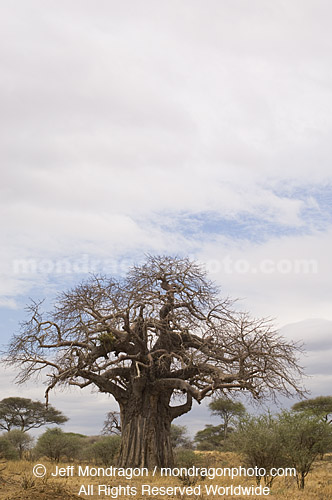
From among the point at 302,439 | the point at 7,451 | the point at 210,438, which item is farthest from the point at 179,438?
the point at 302,439

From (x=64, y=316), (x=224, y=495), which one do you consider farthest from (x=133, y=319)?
(x=224, y=495)

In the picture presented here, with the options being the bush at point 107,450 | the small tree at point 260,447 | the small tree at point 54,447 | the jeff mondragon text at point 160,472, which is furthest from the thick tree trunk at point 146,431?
the small tree at point 54,447

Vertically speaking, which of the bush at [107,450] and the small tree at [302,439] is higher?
the small tree at [302,439]

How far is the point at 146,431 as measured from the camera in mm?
18469

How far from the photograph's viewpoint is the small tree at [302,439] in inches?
593

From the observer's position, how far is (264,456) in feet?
47.1

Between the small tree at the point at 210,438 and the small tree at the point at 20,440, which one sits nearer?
the small tree at the point at 20,440

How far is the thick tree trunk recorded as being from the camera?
59.9ft

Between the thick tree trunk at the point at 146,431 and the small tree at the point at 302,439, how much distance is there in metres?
4.90

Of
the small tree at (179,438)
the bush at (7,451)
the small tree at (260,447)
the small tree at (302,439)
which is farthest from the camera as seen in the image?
the small tree at (179,438)

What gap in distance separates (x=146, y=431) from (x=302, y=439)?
5.51 m

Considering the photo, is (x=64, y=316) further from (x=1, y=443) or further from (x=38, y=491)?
(x=1, y=443)

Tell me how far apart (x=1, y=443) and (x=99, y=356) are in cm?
1097

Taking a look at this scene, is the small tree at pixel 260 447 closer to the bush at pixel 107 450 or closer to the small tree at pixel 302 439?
the small tree at pixel 302 439
